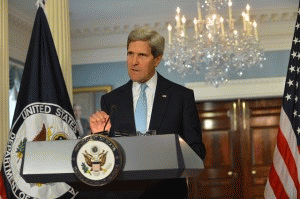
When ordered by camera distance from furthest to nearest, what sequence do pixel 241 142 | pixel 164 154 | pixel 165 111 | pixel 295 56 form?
pixel 241 142, pixel 295 56, pixel 165 111, pixel 164 154

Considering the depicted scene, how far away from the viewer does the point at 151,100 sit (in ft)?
6.28

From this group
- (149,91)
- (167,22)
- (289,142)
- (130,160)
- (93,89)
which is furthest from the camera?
(93,89)

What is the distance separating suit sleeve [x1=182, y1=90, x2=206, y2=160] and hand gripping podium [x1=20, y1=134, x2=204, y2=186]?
1.52 ft

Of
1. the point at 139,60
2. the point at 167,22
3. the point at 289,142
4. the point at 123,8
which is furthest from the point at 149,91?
the point at 167,22

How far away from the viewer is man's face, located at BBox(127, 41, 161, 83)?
1.82 metres

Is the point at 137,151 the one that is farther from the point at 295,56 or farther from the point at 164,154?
the point at 295,56

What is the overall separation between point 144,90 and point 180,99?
0.50 ft

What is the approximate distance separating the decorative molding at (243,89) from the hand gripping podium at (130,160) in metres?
6.99

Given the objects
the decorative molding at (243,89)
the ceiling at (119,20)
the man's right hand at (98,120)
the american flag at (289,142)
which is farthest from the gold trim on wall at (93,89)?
the man's right hand at (98,120)

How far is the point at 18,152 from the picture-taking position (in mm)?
3195

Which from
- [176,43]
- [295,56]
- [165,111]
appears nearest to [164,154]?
[165,111]

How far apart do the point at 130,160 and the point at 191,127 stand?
2.17 ft

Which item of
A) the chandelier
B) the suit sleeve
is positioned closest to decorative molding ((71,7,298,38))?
the chandelier

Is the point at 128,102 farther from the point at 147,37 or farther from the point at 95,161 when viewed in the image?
the point at 95,161
